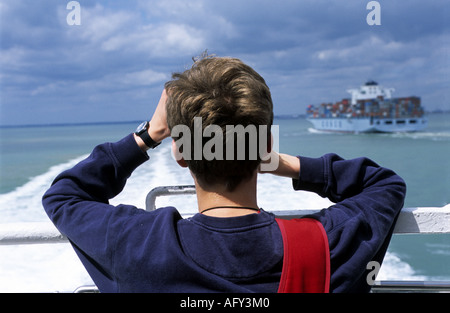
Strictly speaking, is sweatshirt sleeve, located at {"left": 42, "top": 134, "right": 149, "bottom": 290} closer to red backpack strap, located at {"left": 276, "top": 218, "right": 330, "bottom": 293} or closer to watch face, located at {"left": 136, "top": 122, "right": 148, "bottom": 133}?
watch face, located at {"left": 136, "top": 122, "right": 148, "bottom": 133}

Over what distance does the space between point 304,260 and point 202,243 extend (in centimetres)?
22

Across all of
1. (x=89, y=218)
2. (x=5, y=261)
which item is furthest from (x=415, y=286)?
(x=5, y=261)

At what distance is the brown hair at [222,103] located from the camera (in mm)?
889

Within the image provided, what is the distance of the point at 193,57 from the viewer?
1.07 meters

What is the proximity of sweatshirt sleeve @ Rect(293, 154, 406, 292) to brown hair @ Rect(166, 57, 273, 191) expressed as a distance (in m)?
0.26

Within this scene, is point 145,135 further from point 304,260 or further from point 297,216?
point 304,260

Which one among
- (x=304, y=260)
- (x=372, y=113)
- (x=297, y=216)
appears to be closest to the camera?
(x=304, y=260)

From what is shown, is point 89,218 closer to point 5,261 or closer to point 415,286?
point 415,286

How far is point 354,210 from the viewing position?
3.16 ft

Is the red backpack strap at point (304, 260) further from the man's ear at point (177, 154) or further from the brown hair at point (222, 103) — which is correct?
the man's ear at point (177, 154)

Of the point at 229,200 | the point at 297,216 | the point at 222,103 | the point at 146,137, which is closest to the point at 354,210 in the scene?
the point at 297,216

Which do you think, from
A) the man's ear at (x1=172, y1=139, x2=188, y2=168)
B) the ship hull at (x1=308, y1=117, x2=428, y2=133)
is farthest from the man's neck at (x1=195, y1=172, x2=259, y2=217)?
the ship hull at (x1=308, y1=117, x2=428, y2=133)

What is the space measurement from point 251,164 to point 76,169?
0.54m

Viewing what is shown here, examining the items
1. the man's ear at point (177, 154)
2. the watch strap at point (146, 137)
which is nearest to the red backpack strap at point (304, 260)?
the man's ear at point (177, 154)
